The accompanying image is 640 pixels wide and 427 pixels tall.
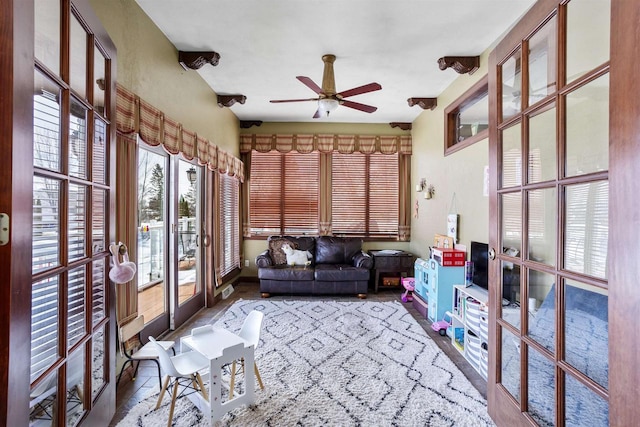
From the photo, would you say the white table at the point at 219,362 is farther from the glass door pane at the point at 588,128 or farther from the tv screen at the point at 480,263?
the tv screen at the point at 480,263

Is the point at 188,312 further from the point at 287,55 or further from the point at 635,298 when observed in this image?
the point at 635,298

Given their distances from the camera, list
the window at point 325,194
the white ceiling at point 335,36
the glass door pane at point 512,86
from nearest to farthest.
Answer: the glass door pane at point 512,86, the white ceiling at point 335,36, the window at point 325,194

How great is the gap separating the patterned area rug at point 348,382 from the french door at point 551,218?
468 millimetres

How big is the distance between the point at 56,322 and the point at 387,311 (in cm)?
345

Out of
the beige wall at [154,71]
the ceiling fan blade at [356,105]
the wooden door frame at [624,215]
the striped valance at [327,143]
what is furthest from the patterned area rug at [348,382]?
the striped valance at [327,143]

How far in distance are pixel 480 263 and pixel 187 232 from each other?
3238mm

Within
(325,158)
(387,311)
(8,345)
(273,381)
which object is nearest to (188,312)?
(273,381)

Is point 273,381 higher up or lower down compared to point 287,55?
lower down

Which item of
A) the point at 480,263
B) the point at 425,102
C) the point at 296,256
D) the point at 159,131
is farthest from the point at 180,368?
the point at 425,102

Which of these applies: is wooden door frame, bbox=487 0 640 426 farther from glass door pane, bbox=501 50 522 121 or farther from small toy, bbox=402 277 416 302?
small toy, bbox=402 277 416 302

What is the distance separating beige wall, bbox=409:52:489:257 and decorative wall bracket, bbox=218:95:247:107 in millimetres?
2772

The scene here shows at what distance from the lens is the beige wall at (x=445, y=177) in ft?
9.78

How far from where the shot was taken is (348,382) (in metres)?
2.24

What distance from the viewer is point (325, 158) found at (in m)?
5.44
